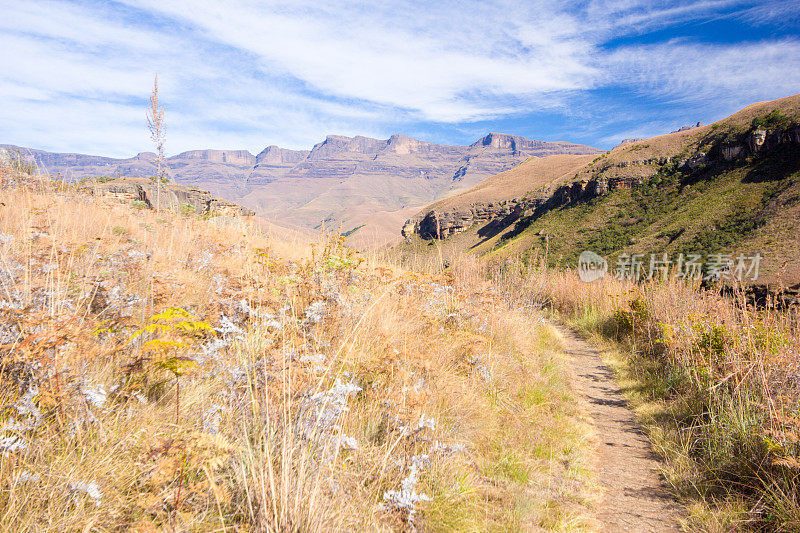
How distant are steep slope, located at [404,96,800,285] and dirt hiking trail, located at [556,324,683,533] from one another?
111 feet

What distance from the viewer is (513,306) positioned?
23.4 ft

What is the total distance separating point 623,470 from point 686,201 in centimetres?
6422

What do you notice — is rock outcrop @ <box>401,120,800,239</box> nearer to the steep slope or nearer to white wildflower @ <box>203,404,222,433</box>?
the steep slope

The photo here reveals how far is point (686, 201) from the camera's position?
52219 mm

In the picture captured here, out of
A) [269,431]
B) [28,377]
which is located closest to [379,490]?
[269,431]

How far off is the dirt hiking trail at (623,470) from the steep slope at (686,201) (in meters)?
33.7

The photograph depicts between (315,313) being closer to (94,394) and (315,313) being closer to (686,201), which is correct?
(94,394)

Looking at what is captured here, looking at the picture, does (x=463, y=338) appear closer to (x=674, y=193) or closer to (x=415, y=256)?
(x=415, y=256)

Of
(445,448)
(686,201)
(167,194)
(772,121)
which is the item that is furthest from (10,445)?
(772,121)

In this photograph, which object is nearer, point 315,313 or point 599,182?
point 315,313

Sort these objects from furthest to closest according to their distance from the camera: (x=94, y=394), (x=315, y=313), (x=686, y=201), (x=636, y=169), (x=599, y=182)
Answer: (x=636, y=169)
(x=599, y=182)
(x=686, y=201)
(x=315, y=313)
(x=94, y=394)

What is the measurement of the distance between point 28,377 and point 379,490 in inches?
74.0

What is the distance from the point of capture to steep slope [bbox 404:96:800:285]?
39656 millimetres

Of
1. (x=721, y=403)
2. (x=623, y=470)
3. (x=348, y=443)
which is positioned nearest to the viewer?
(x=348, y=443)
